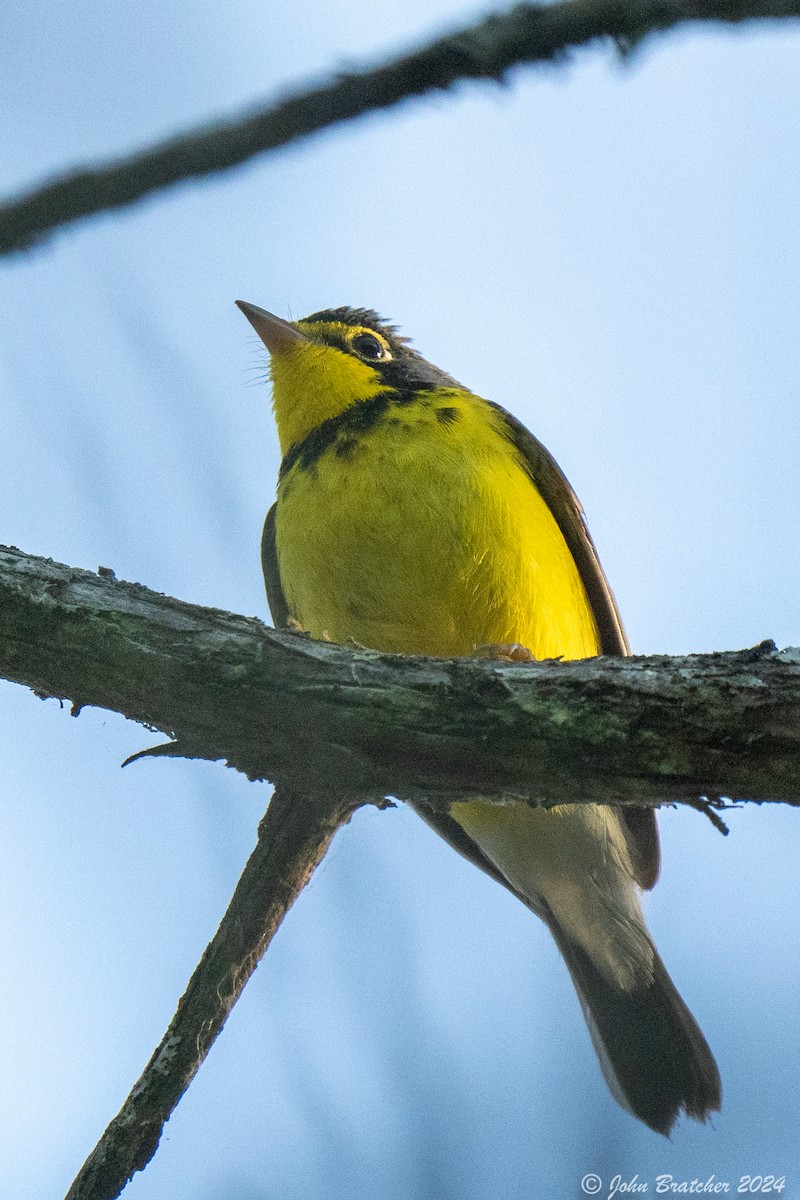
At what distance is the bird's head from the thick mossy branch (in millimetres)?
2368

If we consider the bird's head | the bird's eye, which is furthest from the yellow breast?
the bird's eye

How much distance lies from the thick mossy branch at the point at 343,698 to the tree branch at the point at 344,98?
2374mm

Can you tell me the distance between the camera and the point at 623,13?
67.4 inches

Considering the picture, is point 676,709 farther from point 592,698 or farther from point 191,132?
point 191,132

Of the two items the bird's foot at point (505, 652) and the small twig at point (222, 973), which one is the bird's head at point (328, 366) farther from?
the small twig at point (222, 973)

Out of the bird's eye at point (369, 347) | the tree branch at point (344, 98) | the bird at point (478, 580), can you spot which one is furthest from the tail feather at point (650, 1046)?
the tree branch at point (344, 98)

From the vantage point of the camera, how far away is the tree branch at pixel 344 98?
170 centimetres

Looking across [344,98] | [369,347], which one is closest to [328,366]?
[369,347]

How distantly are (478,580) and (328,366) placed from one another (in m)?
1.79

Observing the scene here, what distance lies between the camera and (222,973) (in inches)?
180

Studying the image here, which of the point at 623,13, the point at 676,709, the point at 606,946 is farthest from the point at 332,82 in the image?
the point at 606,946

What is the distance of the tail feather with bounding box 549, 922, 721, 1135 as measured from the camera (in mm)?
5828

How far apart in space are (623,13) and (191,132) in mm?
641

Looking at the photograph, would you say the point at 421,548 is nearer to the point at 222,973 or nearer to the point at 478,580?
the point at 478,580
